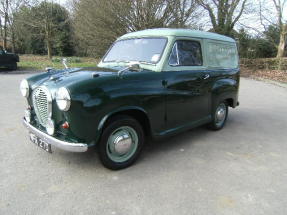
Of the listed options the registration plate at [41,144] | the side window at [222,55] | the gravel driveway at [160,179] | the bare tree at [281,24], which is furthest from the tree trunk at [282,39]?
the registration plate at [41,144]

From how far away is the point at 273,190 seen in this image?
9.75ft

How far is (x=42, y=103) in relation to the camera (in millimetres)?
3109

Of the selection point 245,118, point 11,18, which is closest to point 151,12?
point 245,118

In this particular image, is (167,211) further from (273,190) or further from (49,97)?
(49,97)

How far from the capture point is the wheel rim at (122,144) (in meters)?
3.21

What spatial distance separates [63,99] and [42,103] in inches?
21.8

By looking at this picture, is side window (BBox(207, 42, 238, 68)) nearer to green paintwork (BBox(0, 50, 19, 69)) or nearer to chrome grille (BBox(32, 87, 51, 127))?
chrome grille (BBox(32, 87, 51, 127))

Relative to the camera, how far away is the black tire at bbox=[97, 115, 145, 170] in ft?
10.1

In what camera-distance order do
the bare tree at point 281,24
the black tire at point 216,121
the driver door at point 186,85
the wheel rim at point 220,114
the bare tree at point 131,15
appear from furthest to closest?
the bare tree at point 281,24, the bare tree at point 131,15, the wheel rim at point 220,114, the black tire at point 216,121, the driver door at point 186,85

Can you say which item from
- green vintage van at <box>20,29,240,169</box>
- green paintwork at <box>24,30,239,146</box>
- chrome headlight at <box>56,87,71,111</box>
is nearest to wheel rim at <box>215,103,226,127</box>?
green vintage van at <box>20,29,240,169</box>

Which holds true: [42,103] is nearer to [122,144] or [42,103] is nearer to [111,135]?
[111,135]

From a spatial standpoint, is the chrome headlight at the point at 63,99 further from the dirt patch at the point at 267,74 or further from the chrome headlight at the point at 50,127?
the dirt patch at the point at 267,74

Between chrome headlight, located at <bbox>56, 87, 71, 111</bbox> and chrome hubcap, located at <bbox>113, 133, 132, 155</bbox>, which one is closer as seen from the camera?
chrome headlight, located at <bbox>56, 87, 71, 111</bbox>

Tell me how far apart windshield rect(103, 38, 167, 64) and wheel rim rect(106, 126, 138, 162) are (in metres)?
1.13
